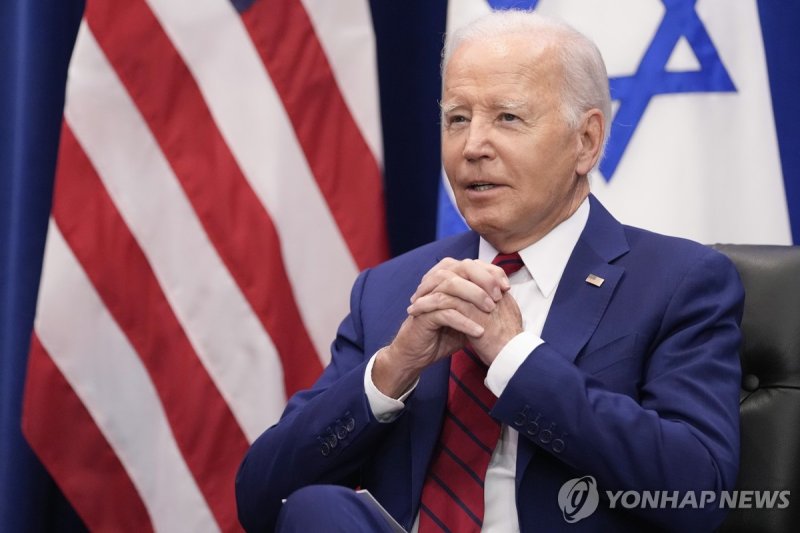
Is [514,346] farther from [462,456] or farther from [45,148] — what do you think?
[45,148]

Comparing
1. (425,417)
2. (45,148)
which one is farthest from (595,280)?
(45,148)

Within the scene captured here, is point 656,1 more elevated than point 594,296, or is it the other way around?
point 656,1

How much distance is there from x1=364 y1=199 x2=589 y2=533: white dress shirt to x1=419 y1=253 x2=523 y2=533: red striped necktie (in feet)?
0.09

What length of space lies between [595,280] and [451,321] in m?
0.30

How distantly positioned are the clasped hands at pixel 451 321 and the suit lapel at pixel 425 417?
7 centimetres

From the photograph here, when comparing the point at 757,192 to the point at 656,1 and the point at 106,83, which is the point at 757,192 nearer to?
the point at 656,1

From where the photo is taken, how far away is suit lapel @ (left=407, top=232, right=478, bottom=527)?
1.84m

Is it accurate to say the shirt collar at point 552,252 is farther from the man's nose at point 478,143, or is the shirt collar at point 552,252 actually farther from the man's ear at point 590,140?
the man's nose at point 478,143

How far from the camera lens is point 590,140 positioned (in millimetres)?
2055

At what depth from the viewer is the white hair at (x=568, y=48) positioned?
196 centimetres

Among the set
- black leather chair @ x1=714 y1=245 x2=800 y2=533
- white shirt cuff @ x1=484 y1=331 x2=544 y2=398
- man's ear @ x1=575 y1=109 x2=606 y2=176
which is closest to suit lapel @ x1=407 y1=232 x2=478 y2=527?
white shirt cuff @ x1=484 y1=331 x2=544 y2=398

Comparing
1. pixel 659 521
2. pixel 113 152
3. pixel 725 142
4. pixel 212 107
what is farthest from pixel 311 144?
pixel 659 521

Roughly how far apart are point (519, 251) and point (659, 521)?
1.86ft

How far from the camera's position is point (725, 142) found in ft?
8.46
